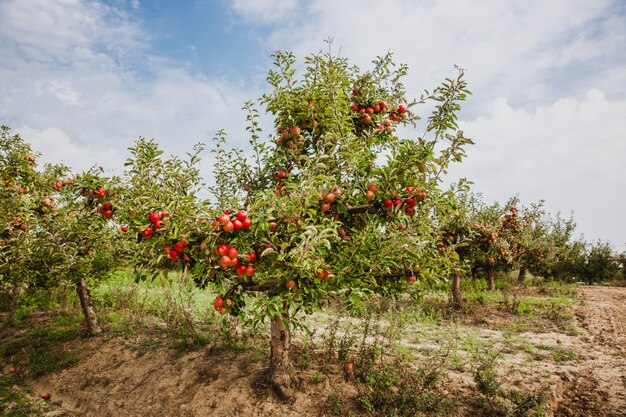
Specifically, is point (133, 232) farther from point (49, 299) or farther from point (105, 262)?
point (49, 299)

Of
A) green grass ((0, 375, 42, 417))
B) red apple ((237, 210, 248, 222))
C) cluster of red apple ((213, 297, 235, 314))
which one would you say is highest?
red apple ((237, 210, 248, 222))

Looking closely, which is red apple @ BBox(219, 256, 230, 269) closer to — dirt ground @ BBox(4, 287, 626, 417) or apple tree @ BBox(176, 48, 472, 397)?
apple tree @ BBox(176, 48, 472, 397)

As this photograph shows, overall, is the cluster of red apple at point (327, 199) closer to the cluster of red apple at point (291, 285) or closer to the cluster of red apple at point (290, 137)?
the cluster of red apple at point (291, 285)

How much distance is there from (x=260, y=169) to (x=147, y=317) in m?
6.28

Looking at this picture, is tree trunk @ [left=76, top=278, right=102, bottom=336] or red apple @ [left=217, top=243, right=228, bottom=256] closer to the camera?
red apple @ [left=217, top=243, right=228, bottom=256]

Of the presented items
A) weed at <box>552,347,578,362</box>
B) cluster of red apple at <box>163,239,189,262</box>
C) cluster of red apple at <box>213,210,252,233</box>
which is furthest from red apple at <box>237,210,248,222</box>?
weed at <box>552,347,578,362</box>

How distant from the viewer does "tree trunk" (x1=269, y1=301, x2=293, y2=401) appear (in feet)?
17.2

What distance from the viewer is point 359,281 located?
4352 millimetres

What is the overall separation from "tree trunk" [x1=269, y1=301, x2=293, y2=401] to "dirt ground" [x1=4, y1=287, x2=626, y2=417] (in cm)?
17

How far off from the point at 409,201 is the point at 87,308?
8054 millimetres

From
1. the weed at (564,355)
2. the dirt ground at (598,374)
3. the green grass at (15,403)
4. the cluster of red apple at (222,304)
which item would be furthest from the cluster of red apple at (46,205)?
the weed at (564,355)

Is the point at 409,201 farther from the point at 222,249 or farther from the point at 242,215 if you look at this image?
the point at 222,249

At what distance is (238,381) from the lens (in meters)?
5.66

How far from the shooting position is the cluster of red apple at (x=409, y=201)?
13.8 feet
